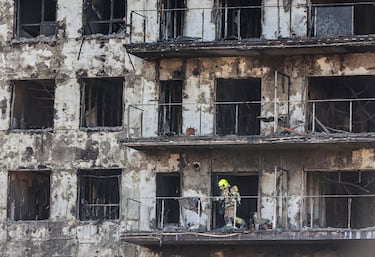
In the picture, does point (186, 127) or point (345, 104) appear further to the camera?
point (345, 104)

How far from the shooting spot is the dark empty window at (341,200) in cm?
4681

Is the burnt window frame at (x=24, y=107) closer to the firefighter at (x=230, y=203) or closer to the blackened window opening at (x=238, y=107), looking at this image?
the blackened window opening at (x=238, y=107)

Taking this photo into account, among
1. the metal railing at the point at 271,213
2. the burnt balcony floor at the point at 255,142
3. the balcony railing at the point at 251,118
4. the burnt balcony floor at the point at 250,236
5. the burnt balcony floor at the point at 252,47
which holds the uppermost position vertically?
the burnt balcony floor at the point at 252,47

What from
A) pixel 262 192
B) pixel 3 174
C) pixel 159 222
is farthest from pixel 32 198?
pixel 262 192

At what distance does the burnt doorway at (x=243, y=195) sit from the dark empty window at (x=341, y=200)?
1.79 metres

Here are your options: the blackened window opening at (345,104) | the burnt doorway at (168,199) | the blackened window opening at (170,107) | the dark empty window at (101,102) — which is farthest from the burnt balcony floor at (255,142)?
the dark empty window at (101,102)

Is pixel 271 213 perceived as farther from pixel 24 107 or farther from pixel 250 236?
pixel 24 107

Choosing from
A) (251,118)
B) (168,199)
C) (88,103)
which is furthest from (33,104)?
(251,118)

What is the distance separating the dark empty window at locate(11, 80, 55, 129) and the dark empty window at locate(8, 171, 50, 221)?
1.58 meters

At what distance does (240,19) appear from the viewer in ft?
158

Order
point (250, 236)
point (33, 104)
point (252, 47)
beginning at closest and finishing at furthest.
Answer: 1. point (250, 236)
2. point (252, 47)
3. point (33, 104)

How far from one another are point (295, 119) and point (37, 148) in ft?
26.8

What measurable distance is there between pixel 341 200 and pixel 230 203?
4.53m

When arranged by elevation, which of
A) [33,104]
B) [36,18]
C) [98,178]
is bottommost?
[98,178]
